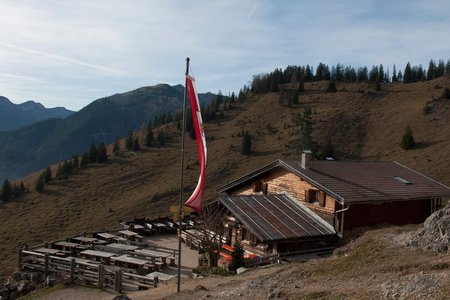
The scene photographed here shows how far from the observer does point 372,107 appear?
92812 millimetres

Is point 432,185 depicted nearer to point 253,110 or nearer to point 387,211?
point 387,211

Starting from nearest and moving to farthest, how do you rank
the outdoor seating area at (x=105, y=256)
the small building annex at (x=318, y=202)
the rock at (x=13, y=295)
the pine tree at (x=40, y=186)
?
the outdoor seating area at (x=105, y=256) < the rock at (x=13, y=295) < the small building annex at (x=318, y=202) < the pine tree at (x=40, y=186)

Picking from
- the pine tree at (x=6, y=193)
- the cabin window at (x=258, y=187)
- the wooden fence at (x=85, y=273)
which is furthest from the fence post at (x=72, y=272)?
the pine tree at (x=6, y=193)

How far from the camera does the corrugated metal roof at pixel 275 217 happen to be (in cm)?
2392

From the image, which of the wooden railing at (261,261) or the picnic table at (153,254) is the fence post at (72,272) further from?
the wooden railing at (261,261)

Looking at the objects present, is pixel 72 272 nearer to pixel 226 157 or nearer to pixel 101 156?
pixel 226 157

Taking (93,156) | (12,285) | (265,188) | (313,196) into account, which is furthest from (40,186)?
(313,196)

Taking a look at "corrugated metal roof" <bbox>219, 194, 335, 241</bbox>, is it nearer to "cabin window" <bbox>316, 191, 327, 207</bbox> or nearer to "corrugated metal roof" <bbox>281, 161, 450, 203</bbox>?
"cabin window" <bbox>316, 191, 327, 207</bbox>

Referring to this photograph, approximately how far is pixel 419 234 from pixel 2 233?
54794 millimetres

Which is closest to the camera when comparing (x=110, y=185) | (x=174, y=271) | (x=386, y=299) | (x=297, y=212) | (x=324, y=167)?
(x=386, y=299)

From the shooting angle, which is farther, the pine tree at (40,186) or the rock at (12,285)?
the pine tree at (40,186)

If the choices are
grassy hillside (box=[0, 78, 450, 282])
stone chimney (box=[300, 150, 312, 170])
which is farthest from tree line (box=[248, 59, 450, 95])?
stone chimney (box=[300, 150, 312, 170])

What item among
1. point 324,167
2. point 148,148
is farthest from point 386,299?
point 148,148

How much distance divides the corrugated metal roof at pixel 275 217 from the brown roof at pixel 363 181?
2.00 m
